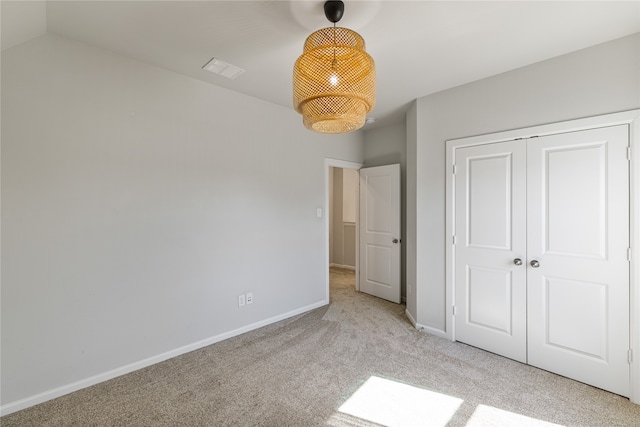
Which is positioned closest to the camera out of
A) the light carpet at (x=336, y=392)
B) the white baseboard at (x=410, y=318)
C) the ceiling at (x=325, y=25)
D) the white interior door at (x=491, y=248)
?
the ceiling at (x=325, y=25)

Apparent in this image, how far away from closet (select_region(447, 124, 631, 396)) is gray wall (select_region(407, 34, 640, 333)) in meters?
0.15

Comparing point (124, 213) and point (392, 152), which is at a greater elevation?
point (392, 152)

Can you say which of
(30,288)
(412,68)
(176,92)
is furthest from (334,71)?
(30,288)

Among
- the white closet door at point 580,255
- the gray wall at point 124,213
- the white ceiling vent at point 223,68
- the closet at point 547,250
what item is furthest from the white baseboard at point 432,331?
the white ceiling vent at point 223,68

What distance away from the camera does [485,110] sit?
266 centimetres

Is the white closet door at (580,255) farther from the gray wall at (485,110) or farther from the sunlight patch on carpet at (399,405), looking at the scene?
the sunlight patch on carpet at (399,405)

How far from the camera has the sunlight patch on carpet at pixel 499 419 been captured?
5.80 ft

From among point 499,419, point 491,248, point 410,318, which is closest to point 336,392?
point 499,419

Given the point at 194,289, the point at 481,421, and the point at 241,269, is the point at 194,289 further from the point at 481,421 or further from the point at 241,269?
the point at 481,421

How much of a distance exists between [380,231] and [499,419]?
2.65 m

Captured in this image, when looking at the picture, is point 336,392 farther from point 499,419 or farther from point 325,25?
point 325,25

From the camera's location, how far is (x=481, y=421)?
1791 millimetres

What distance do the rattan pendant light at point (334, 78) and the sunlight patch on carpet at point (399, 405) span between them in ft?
6.18

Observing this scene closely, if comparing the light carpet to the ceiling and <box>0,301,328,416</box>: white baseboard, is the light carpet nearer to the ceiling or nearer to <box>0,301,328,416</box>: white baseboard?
<box>0,301,328,416</box>: white baseboard
